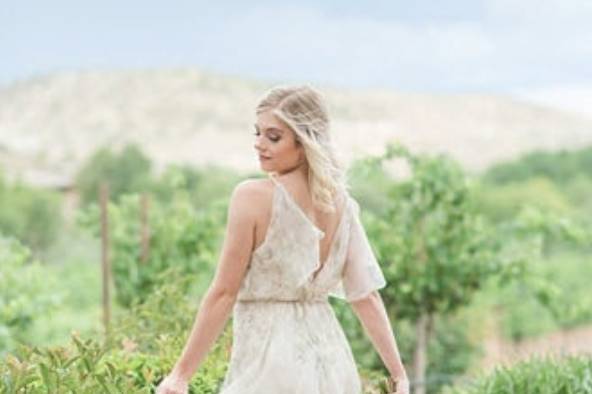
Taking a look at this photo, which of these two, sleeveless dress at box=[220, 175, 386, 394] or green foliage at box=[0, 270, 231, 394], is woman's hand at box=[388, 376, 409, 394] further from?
green foliage at box=[0, 270, 231, 394]

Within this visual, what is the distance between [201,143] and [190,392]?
4502 centimetres

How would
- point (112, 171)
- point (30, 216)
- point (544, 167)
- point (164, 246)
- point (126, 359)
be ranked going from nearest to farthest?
point (126, 359)
point (164, 246)
point (30, 216)
point (112, 171)
point (544, 167)

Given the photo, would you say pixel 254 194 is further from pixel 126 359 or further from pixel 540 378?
pixel 540 378

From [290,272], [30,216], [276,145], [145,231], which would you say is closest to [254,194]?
[276,145]

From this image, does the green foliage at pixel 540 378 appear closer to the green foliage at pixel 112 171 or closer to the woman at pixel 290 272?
the woman at pixel 290 272

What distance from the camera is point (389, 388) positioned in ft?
12.8

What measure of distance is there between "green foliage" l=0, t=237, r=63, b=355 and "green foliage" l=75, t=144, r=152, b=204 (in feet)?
77.0

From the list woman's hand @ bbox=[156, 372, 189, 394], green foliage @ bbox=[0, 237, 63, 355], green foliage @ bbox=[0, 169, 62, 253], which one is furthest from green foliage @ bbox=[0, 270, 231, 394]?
green foliage @ bbox=[0, 169, 62, 253]

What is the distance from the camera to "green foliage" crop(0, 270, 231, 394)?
3.87 metres

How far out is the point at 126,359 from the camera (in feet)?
15.6

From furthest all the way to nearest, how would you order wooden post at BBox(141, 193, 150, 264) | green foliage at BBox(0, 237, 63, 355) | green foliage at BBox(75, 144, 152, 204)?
green foliage at BBox(75, 144, 152, 204)
wooden post at BBox(141, 193, 150, 264)
green foliage at BBox(0, 237, 63, 355)

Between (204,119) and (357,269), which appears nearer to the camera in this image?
(357,269)

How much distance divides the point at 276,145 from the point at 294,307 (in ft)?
1.45

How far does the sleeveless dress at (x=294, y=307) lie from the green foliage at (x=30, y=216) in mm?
21568
